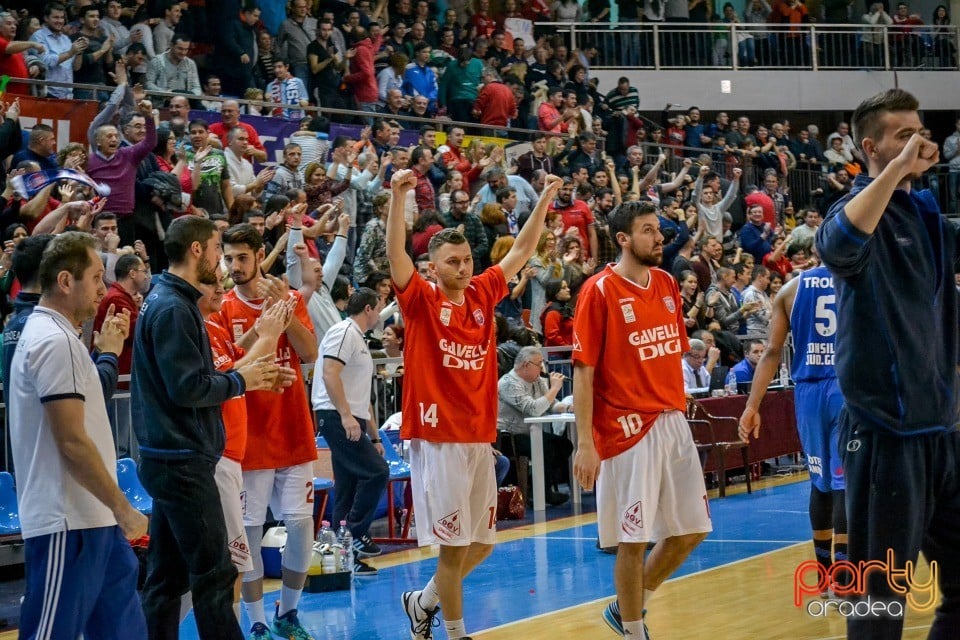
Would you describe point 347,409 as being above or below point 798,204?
below

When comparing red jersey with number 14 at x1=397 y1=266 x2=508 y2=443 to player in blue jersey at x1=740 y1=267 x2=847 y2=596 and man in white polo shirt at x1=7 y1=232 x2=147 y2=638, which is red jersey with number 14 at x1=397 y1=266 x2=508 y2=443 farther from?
man in white polo shirt at x1=7 y1=232 x2=147 y2=638

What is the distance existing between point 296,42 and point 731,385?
7.79 m

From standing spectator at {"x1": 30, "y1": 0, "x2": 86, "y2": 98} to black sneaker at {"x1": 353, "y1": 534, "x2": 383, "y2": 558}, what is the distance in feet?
21.0

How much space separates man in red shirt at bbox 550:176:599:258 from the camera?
58.1ft

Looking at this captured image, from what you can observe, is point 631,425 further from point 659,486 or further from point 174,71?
point 174,71

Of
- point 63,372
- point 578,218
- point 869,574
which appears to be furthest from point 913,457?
point 578,218

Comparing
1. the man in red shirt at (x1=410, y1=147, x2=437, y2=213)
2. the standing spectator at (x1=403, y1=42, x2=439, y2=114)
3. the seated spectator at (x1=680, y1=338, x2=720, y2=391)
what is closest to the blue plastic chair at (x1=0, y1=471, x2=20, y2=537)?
the man in red shirt at (x1=410, y1=147, x2=437, y2=213)

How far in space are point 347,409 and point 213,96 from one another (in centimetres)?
701

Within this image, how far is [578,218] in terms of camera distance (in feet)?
58.3

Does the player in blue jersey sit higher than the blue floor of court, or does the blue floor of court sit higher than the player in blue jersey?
the player in blue jersey

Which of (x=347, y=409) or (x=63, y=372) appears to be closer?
(x=63, y=372)

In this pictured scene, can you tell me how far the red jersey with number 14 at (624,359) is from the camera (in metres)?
6.57

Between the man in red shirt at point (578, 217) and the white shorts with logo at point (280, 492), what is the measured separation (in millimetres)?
10866

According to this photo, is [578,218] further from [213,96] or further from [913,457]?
[913,457]
